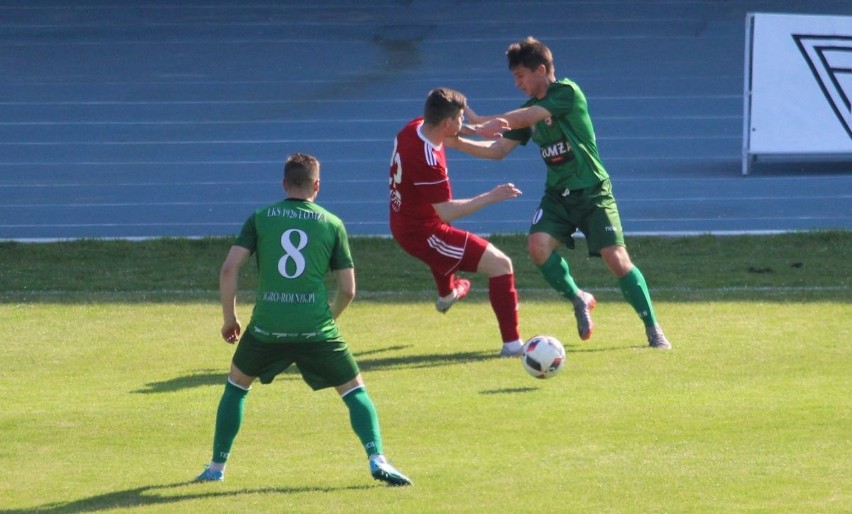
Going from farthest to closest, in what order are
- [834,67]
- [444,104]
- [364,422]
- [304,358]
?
1. [834,67]
2. [444,104]
3. [304,358]
4. [364,422]

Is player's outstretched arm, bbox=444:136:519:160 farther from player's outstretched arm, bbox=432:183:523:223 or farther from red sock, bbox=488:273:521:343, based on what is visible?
A: red sock, bbox=488:273:521:343

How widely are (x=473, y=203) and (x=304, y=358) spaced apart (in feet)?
7.84

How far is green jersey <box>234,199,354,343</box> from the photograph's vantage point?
5844mm

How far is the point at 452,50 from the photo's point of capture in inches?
974

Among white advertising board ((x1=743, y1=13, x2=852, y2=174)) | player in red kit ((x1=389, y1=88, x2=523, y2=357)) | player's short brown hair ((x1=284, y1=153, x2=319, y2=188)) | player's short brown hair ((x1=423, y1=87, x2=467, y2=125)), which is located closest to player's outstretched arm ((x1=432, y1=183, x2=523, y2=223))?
player in red kit ((x1=389, y1=88, x2=523, y2=357))

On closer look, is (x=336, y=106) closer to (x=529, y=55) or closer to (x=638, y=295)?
(x=529, y=55)

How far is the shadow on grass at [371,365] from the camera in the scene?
26.4ft

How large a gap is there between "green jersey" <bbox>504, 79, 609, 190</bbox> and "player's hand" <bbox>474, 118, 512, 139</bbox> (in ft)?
1.23

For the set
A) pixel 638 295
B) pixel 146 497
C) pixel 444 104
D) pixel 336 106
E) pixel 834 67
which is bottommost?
pixel 146 497

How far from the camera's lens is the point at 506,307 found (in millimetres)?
8711

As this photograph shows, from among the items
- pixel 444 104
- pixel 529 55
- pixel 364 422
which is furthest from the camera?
pixel 529 55

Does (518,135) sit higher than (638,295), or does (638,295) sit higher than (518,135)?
(518,135)

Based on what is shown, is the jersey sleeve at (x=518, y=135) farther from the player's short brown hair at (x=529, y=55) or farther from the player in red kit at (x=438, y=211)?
the player in red kit at (x=438, y=211)

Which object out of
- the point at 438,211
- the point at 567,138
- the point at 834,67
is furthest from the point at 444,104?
the point at 834,67
